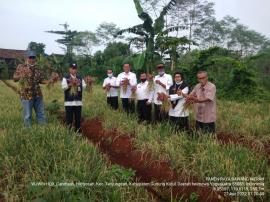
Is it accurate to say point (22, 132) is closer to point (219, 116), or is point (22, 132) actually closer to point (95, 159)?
point (95, 159)

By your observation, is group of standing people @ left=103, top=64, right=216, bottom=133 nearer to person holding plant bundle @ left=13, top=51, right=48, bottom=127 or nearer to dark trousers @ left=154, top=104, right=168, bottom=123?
dark trousers @ left=154, top=104, right=168, bottom=123

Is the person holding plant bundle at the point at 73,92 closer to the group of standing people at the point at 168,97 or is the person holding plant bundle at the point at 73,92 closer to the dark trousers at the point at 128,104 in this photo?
the group of standing people at the point at 168,97

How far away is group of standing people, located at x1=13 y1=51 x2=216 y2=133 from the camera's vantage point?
6.14 metres

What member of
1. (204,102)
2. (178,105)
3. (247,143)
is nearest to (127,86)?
(178,105)

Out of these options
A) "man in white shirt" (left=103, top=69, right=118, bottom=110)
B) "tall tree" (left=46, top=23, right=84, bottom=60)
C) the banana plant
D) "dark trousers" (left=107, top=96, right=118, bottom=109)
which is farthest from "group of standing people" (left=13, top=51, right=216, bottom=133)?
"tall tree" (left=46, top=23, right=84, bottom=60)

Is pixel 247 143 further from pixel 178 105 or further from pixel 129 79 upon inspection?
pixel 129 79

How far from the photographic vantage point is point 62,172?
14.0 feet

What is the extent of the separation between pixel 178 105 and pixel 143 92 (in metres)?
1.67

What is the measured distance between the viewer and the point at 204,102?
607cm

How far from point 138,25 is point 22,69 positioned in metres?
5.99

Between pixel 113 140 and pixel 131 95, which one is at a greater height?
pixel 131 95

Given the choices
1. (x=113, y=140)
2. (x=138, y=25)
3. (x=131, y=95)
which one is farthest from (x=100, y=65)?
(x=113, y=140)

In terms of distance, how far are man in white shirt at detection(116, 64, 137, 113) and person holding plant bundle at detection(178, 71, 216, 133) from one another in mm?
2550

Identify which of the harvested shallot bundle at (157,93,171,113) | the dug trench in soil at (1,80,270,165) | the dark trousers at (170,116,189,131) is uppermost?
the harvested shallot bundle at (157,93,171,113)
